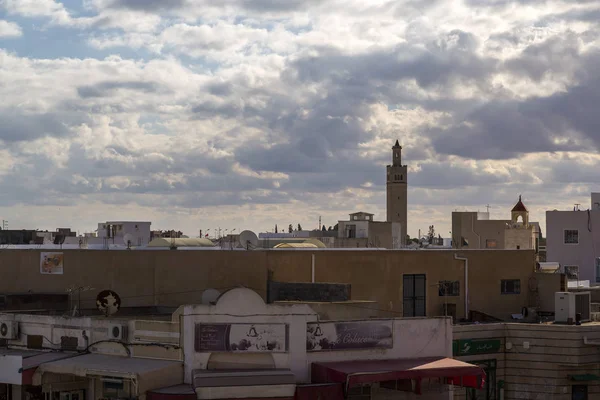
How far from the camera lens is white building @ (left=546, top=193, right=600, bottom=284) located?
57.1 metres

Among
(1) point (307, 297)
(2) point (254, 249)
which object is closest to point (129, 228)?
(2) point (254, 249)

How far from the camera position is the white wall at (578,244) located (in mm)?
57281

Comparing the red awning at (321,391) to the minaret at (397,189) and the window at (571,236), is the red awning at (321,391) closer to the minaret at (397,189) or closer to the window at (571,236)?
the window at (571,236)

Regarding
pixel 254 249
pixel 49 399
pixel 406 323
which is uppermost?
pixel 254 249

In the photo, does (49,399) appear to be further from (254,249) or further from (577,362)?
(577,362)

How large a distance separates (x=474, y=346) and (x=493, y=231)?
1851 inches

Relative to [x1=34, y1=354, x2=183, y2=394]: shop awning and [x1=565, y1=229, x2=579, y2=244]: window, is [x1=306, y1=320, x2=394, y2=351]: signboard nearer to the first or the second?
[x1=34, y1=354, x2=183, y2=394]: shop awning

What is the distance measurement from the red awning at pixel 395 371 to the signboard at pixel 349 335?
480mm

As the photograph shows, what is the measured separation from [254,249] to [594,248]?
2922 centimetres

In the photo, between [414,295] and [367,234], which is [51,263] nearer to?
[414,295]

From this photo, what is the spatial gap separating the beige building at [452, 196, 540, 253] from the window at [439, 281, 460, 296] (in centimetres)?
2725

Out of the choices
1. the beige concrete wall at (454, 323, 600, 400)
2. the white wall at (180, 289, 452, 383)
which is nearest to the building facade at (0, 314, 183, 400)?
the white wall at (180, 289, 452, 383)

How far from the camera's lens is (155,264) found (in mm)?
34344

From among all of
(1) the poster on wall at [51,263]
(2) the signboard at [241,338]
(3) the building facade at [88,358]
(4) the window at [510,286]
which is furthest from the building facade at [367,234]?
(2) the signboard at [241,338]
